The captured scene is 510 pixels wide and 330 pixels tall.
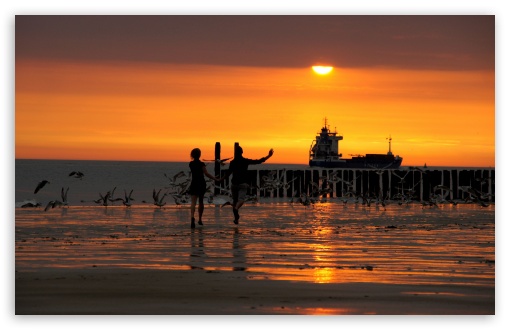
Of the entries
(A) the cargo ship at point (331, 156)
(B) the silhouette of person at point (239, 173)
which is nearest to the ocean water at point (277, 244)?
(B) the silhouette of person at point (239, 173)

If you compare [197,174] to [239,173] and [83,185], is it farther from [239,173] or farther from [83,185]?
[83,185]

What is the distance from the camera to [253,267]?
1616 cm

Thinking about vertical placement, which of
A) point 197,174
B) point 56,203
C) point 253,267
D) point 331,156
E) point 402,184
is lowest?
point 253,267

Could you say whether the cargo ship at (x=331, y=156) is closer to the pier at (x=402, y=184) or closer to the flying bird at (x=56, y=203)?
the pier at (x=402, y=184)

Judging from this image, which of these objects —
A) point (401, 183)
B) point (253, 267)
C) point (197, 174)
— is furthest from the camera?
point (401, 183)

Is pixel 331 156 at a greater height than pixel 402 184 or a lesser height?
greater

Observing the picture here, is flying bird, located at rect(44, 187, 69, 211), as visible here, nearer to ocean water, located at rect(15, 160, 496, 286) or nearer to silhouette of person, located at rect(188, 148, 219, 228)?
ocean water, located at rect(15, 160, 496, 286)

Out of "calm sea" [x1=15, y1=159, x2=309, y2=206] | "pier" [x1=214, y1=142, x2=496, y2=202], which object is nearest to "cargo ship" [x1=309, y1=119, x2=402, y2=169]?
"calm sea" [x1=15, y1=159, x2=309, y2=206]

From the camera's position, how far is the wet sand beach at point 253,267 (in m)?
12.9

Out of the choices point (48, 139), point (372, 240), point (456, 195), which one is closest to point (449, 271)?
point (372, 240)

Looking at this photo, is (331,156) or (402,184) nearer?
(402,184)

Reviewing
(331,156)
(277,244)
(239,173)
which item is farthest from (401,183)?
(331,156)

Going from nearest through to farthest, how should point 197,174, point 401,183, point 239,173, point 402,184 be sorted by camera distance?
point 197,174 < point 239,173 < point 402,184 < point 401,183

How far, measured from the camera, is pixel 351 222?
1098 inches
